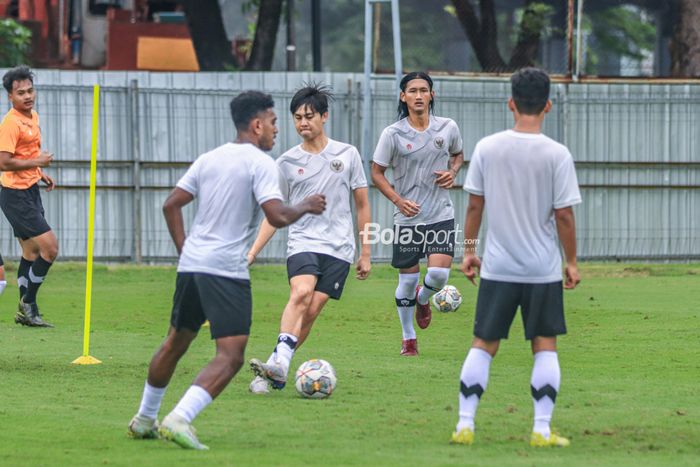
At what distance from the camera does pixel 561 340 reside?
13.0 m

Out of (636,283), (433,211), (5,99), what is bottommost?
(636,283)

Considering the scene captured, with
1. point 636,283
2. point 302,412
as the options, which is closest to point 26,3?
point 636,283

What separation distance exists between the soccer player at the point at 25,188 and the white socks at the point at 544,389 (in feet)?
18.7

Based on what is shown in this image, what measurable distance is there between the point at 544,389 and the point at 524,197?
1.06m

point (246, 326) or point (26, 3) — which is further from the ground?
point (26, 3)

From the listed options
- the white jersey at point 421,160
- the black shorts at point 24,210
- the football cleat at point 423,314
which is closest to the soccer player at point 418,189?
the white jersey at point 421,160

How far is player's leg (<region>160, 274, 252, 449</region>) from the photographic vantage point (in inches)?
293

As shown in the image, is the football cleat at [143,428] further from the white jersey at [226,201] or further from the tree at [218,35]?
the tree at [218,35]

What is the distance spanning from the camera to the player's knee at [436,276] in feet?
39.2

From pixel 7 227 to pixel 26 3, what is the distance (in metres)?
14.0

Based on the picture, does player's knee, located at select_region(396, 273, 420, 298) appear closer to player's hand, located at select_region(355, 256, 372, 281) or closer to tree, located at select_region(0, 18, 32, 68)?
player's hand, located at select_region(355, 256, 372, 281)

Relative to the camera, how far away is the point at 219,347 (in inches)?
300

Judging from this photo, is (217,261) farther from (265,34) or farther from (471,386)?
(265,34)

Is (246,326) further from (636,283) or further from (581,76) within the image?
(581,76)
